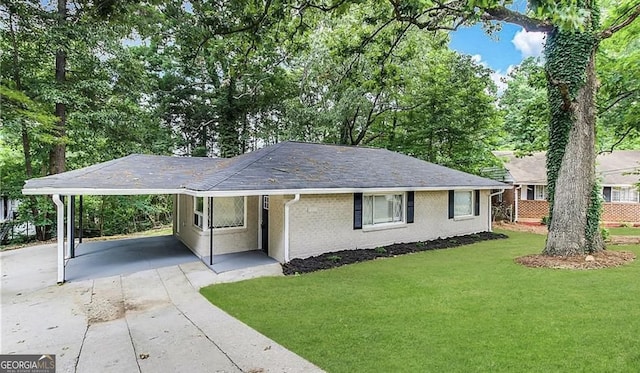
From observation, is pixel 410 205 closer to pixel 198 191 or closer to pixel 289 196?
pixel 289 196

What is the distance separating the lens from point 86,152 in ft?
49.0

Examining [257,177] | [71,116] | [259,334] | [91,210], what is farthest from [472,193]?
[91,210]

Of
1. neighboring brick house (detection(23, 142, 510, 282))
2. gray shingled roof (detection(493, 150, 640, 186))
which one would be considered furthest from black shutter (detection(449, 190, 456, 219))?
gray shingled roof (detection(493, 150, 640, 186))

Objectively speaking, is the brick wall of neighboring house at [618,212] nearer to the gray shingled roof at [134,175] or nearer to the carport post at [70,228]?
the gray shingled roof at [134,175]

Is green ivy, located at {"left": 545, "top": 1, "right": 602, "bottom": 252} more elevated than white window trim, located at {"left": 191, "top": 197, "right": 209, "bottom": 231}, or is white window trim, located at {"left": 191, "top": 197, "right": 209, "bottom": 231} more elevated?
green ivy, located at {"left": 545, "top": 1, "right": 602, "bottom": 252}

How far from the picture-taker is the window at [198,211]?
32.1ft

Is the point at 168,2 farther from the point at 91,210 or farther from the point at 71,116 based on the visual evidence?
the point at 91,210

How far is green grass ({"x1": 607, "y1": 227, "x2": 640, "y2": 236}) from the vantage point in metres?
14.1

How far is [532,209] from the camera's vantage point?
20.1m

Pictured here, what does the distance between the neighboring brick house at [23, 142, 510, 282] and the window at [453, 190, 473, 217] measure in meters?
0.06

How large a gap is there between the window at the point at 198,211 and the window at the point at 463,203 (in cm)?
955

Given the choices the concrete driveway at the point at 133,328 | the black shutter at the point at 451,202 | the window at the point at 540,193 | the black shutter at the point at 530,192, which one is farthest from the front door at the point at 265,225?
the window at the point at 540,193

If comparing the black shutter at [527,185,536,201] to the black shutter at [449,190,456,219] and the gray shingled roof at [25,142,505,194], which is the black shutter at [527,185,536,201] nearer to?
the gray shingled roof at [25,142,505,194]

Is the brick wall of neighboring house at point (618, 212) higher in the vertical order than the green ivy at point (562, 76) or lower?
lower
